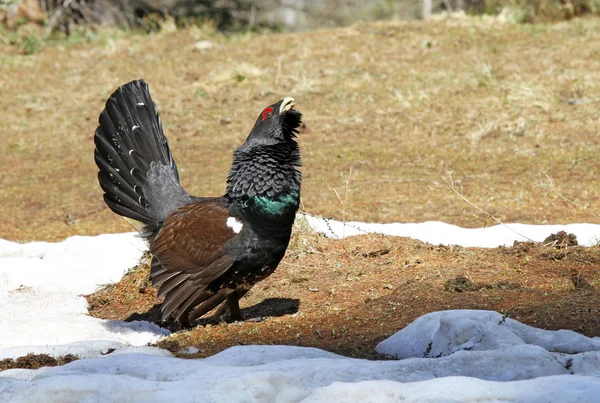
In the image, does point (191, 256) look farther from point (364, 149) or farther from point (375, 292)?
point (364, 149)

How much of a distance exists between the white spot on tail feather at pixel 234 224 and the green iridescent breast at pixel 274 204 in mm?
165

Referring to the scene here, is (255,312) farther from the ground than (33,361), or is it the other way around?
(33,361)

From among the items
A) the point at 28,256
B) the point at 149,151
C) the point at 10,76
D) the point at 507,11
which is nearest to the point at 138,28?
the point at 10,76

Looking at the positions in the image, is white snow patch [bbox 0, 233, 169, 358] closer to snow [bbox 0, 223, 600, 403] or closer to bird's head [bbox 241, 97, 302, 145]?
snow [bbox 0, 223, 600, 403]

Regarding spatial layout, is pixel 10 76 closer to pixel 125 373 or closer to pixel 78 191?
pixel 78 191

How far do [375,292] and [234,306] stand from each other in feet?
3.09

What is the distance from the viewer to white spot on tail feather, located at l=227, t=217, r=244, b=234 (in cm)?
513

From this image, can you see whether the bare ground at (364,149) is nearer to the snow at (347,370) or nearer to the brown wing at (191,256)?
the brown wing at (191,256)

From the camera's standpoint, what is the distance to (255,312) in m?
5.77

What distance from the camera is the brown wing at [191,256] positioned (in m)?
5.14

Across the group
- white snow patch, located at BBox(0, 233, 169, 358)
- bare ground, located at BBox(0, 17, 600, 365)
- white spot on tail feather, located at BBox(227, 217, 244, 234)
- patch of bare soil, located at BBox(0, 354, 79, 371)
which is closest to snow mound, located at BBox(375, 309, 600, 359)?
bare ground, located at BBox(0, 17, 600, 365)

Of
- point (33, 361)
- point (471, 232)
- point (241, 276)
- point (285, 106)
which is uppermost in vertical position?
point (285, 106)

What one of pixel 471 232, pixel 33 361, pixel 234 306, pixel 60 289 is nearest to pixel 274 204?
pixel 234 306

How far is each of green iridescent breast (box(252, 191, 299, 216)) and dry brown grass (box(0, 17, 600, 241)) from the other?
3.68 metres
